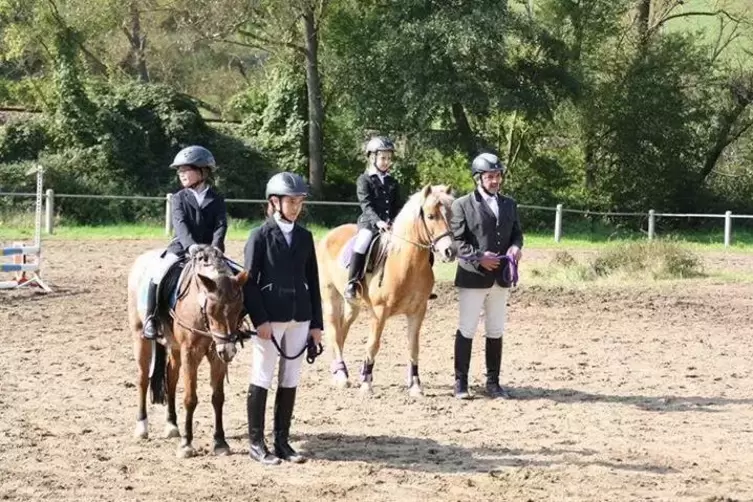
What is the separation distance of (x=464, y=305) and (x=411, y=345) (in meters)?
0.61

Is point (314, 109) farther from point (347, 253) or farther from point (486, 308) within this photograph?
point (486, 308)

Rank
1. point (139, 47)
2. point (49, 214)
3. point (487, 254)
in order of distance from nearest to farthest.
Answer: point (487, 254) → point (49, 214) → point (139, 47)

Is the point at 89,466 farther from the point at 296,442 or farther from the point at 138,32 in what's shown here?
the point at 138,32

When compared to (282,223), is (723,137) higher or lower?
higher

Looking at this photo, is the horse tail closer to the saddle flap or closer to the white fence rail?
the saddle flap

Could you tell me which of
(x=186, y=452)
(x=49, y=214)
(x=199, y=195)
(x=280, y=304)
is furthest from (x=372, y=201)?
(x=49, y=214)

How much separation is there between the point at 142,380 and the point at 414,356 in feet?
9.29

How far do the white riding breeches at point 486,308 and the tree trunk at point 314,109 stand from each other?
2534 cm

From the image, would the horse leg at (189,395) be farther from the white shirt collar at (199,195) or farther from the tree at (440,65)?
the tree at (440,65)

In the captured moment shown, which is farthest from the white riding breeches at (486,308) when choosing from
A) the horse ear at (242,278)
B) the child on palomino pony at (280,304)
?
the horse ear at (242,278)

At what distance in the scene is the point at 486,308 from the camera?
10.8 m

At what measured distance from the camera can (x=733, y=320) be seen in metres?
15.6

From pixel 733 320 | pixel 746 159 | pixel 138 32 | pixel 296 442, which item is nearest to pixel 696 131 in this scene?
pixel 746 159

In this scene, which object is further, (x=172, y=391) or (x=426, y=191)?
(x=426, y=191)
